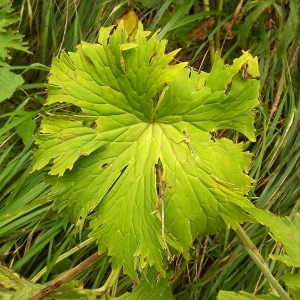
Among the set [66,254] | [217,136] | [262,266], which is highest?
[217,136]

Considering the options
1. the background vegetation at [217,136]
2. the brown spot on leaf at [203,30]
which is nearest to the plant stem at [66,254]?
the background vegetation at [217,136]

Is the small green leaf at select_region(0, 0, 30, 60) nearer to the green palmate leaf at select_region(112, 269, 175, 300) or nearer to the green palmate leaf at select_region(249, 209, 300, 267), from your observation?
the green palmate leaf at select_region(112, 269, 175, 300)

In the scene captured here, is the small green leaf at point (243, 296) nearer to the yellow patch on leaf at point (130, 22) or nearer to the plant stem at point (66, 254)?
→ the plant stem at point (66, 254)

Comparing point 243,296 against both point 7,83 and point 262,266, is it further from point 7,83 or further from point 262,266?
point 7,83

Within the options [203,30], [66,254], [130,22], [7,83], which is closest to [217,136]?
[203,30]

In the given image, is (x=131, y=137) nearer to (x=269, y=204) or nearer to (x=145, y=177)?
(x=145, y=177)
